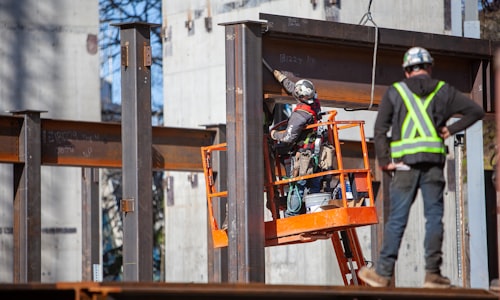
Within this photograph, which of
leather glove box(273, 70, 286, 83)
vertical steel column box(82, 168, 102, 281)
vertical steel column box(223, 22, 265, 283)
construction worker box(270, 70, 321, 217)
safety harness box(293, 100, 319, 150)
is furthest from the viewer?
vertical steel column box(82, 168, 102, 281)

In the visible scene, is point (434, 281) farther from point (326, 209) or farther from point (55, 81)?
point (55, 81)

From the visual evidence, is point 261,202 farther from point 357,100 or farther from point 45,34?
point 45,34

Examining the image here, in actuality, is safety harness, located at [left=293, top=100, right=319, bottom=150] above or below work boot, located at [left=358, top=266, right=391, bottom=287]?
above

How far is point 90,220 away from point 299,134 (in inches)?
502

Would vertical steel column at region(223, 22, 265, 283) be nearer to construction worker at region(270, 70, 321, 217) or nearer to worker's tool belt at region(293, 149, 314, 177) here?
Result: construction worker at region(270, 70, 321, 217)

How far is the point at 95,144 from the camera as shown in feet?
67.3

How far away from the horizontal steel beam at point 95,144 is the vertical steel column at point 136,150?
2.98m

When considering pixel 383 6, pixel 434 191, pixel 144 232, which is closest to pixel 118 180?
pixel 383 6

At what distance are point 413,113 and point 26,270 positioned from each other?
11.0 meters

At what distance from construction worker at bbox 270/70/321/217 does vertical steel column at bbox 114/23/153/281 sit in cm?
339

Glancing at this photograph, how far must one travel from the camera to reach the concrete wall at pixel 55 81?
28.8 meters

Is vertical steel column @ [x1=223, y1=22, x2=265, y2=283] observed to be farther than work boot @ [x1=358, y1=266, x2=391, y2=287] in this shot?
Yes

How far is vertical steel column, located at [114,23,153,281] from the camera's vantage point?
1695 cm

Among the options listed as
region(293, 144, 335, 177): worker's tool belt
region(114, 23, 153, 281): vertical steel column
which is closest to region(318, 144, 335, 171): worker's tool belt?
region(293, 144, 335, 177): worker's tool belt
